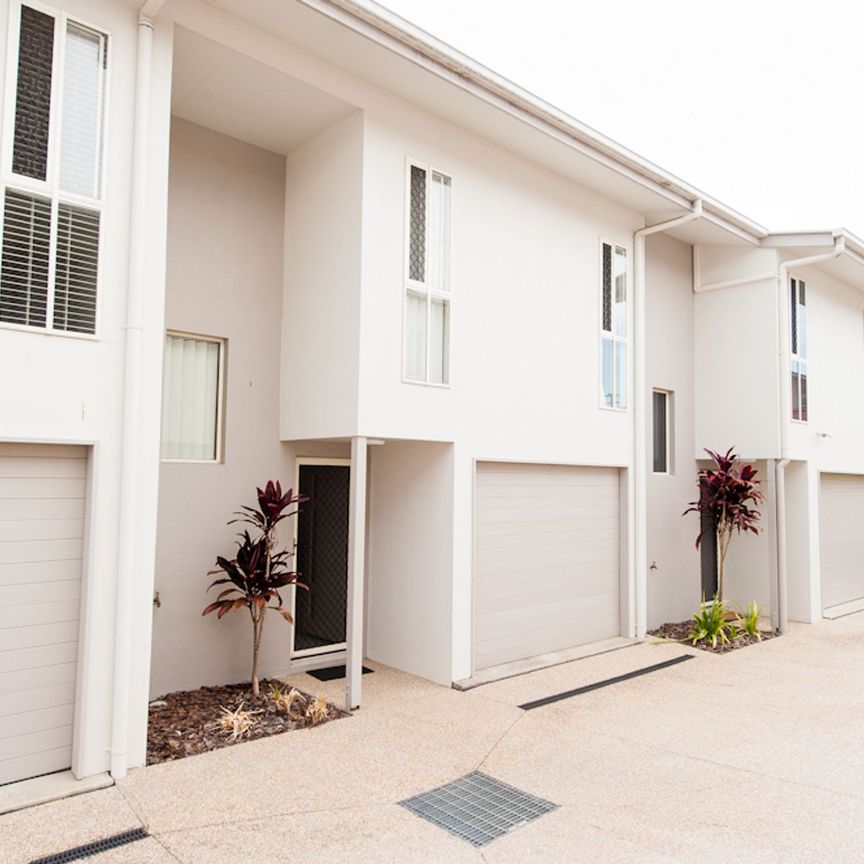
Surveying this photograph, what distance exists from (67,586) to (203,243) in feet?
11.2

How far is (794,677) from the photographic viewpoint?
7.39 m

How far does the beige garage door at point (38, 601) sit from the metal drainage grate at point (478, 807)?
2.41 meters

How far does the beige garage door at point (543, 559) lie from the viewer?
291 inches

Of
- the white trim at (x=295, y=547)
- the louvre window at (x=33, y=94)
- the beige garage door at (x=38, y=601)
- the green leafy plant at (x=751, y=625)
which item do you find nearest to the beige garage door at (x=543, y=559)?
the white trim at (x=295, y=547)

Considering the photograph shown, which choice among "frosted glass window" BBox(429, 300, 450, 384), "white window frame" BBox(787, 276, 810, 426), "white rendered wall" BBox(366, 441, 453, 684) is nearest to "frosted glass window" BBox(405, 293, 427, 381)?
"frosted glass window" BBox(429, 300, 450, 384)

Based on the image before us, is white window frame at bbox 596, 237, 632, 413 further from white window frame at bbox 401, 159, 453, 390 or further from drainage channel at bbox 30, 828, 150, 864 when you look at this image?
drainage channel at bbox 30, 828, 150, 864

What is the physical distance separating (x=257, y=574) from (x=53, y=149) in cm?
366

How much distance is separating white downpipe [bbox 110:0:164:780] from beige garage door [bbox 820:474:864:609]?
408 inches

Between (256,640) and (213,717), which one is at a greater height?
(256,640)

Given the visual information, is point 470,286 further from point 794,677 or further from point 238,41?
point 794,677

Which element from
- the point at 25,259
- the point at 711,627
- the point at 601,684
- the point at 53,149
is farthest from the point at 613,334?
the point at 25,259

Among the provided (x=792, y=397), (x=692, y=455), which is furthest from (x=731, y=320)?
(x=692, y=455)

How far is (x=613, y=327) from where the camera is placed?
8.84m

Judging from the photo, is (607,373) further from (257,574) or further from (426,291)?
(257,574)
